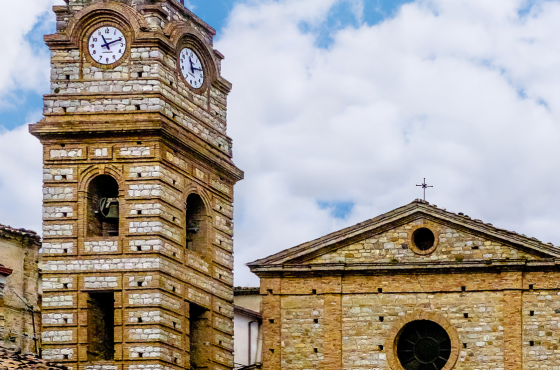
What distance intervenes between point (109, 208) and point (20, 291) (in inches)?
185

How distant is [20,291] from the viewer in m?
45.8

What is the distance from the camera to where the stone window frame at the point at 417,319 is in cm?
4241

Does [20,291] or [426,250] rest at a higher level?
[426,250]

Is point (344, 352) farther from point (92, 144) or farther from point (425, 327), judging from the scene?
point (92, 144)

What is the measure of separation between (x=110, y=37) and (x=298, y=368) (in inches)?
356

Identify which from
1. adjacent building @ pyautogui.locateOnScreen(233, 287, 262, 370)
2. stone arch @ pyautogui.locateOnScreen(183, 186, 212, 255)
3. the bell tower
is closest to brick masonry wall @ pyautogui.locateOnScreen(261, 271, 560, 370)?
stone arch @ pyautogui.locateOnScreen(183, 186, 212, 255)

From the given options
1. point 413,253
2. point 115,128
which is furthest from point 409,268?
point 115,128

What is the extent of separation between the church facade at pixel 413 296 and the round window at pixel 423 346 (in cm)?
2

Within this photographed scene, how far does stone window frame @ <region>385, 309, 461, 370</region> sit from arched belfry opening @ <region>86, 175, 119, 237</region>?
6.96 meters

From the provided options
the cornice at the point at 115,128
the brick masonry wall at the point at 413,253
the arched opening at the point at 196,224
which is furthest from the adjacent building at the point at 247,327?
the cornice at the point at 115,128

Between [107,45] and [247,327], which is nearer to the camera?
[107,45]

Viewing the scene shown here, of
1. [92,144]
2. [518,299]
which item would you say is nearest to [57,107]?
[92,144]

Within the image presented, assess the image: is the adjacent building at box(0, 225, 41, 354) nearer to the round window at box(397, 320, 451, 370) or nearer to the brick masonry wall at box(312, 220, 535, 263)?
the brick masonry wall at box(312, 220, 535, 263)

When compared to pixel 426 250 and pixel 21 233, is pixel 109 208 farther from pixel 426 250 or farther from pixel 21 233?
pixel 426 250
